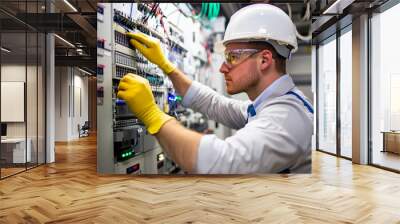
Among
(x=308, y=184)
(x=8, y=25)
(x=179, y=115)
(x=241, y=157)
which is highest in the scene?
(x=8, y=25)

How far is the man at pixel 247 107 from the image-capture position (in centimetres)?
155

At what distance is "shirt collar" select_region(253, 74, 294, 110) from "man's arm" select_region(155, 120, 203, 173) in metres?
0.45

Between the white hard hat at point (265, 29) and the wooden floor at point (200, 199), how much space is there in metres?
0.86

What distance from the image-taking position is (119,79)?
10.1 feet

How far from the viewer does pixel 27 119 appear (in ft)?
18.7

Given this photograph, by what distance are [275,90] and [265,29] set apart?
35cm

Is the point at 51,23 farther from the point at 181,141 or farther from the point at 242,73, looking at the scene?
the point at 181,141

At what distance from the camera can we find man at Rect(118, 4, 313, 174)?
1.55m

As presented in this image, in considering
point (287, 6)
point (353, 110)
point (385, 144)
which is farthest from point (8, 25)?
point (385, 144)

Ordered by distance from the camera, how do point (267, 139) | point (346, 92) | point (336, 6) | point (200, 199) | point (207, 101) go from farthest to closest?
point (346, 92) < point (336, 6) < point (200, 199) < point (207, 101) < point (267, 139)

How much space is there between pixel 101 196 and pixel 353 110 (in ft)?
13.9

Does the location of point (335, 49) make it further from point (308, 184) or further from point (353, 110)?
point (308, 184)

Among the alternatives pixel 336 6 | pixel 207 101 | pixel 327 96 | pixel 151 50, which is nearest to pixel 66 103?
pixel 327 96

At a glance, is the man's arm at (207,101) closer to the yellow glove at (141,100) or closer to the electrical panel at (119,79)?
the electrical panel at (119,79)
